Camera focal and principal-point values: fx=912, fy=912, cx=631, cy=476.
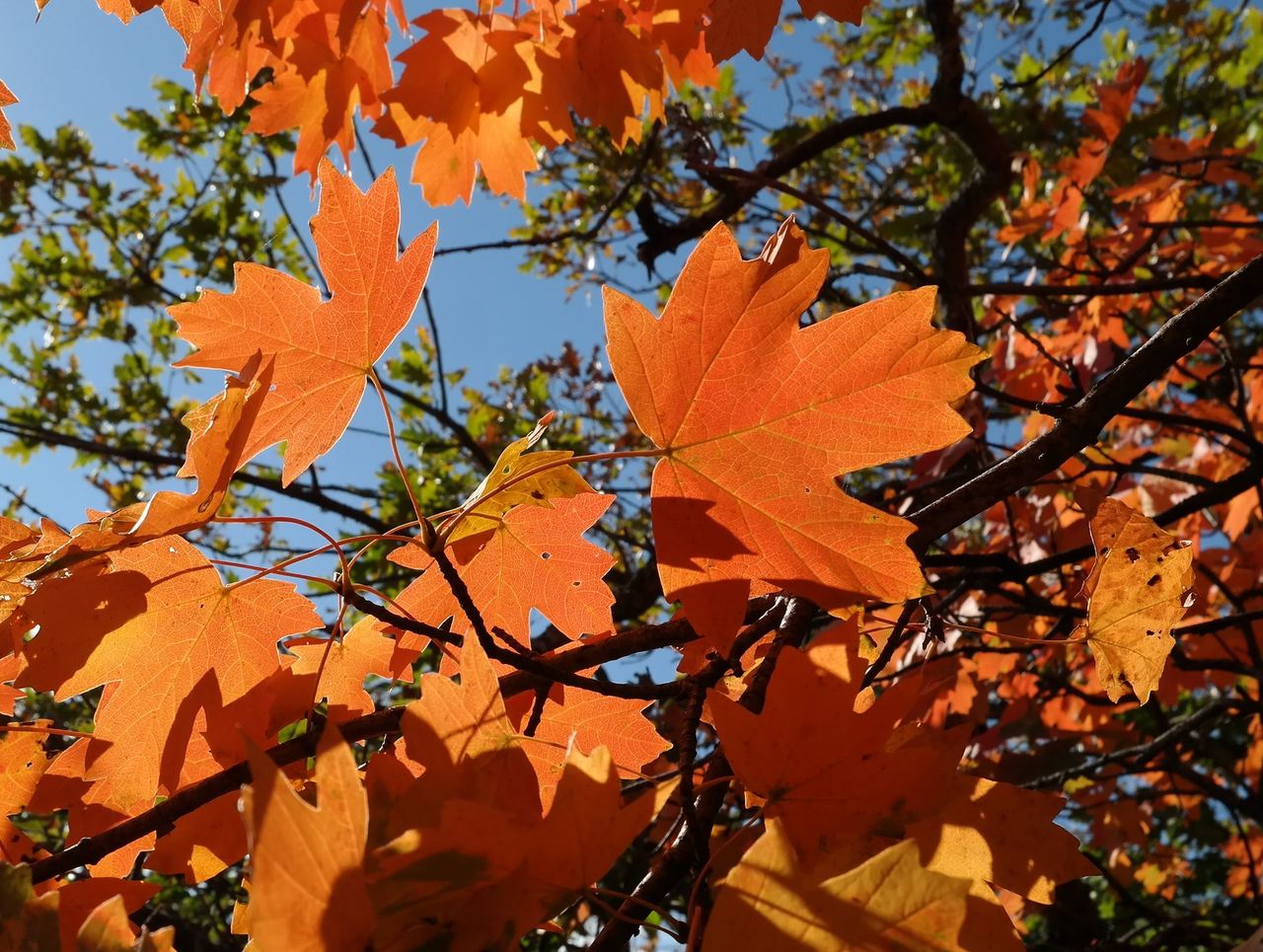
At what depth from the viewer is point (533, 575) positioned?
1.21 metres

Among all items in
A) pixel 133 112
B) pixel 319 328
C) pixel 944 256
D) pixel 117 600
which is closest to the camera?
pixel 117 600

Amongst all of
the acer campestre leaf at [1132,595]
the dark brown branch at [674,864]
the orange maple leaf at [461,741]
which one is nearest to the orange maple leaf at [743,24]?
the acer campestre leaf at [1132,595]

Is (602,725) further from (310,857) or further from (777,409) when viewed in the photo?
(310,857)

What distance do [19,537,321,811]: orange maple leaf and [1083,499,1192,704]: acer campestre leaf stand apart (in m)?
0.95

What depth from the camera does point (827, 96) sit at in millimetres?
7090

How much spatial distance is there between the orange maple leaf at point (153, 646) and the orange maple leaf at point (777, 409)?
1.78ft

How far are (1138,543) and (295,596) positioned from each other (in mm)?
1012

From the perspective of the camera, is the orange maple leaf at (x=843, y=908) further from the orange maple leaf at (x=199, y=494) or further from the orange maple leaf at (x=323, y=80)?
the orange maple leaf at (x=323, y=80)

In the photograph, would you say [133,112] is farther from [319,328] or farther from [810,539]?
[810,539]

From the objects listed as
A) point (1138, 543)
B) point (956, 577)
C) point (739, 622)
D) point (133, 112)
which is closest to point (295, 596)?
point (739, 622)

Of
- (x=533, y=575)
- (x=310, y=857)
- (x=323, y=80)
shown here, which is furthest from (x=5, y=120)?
(x=310, y=857)

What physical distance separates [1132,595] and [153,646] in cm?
115

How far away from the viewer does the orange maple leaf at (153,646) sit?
0.96 m

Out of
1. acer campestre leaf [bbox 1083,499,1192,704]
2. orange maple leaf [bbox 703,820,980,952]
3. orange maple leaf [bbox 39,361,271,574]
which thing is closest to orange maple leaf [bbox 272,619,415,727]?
orange maple leaf [bbox 39,361,271,574]
